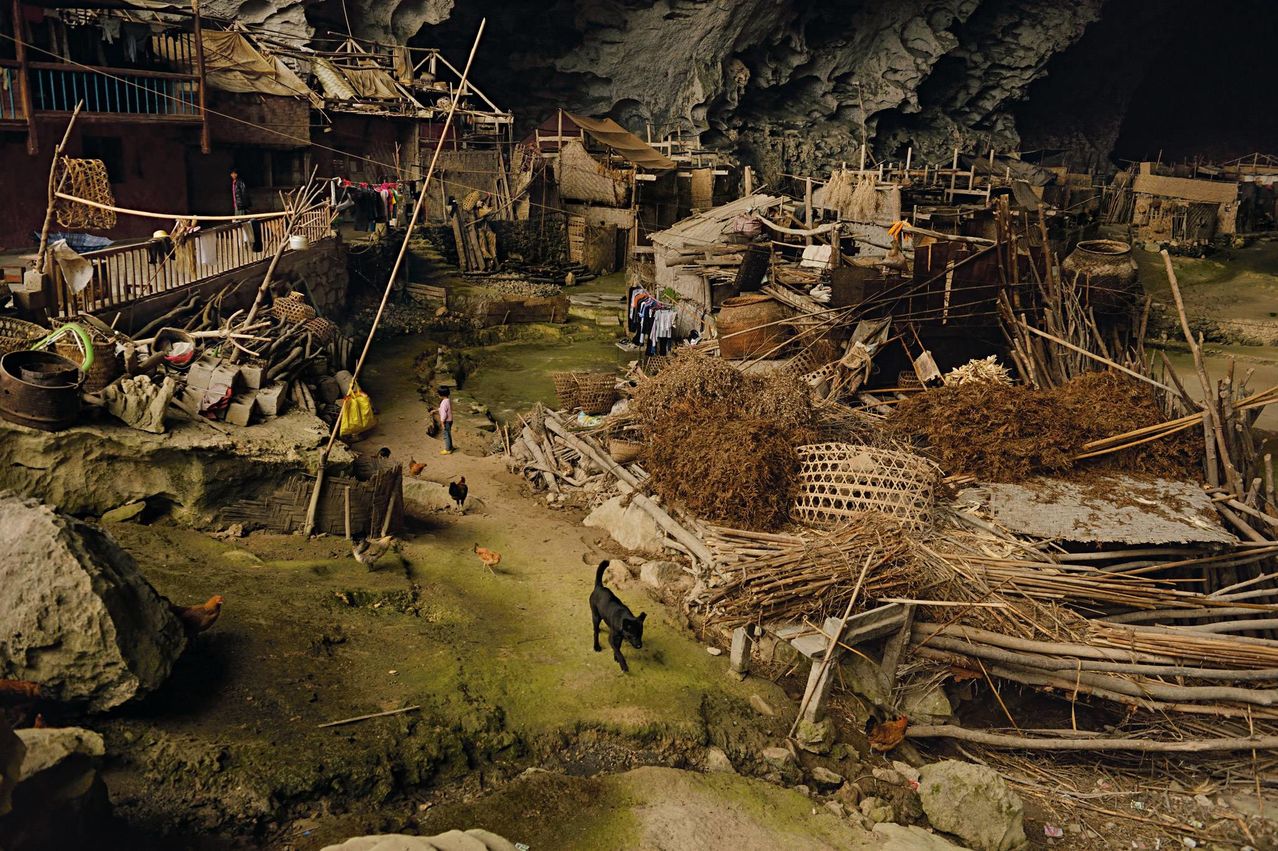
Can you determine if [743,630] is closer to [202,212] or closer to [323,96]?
[202,212]

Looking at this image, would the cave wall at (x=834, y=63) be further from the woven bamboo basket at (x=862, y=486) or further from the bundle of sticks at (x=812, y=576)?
the bundle of sticks at (x=812, y=576)

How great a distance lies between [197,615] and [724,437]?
19.0 feet

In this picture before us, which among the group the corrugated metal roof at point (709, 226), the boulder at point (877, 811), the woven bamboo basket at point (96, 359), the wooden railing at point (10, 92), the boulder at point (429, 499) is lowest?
the boulder at point (877, 811)

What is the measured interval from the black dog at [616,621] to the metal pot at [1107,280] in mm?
10656

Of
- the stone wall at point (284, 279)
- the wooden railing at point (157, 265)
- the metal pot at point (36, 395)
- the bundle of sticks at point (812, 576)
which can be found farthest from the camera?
the stone wall at point (284, 279)

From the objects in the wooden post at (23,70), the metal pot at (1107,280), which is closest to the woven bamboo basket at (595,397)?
the metal pot at (1107,280)

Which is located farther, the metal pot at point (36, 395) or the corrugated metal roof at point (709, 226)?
the corrugated metal roof at point (709, 226)

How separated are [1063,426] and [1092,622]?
3.17m

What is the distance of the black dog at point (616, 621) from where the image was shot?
8758 millimetres

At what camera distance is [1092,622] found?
9.22m

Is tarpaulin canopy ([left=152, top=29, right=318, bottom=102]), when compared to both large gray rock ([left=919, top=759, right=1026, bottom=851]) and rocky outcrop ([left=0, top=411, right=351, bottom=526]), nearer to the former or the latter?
rocky outcrop ([left=0, top=411, right=351, bottom=526])

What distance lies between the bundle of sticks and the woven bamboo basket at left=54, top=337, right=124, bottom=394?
8368mm

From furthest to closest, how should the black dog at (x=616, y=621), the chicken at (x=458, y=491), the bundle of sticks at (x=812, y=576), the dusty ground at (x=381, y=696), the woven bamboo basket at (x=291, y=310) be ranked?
1. the woven bamboo basket at (x=291, y=310)
2. the chicken at (x=458, y=491)
3. the bundle of sticks at (x=812, y=576)
4. the black dog at (x=616, y=621)
5. the dusty ground at (x=381, y=696)

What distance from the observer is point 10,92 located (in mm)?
17344
